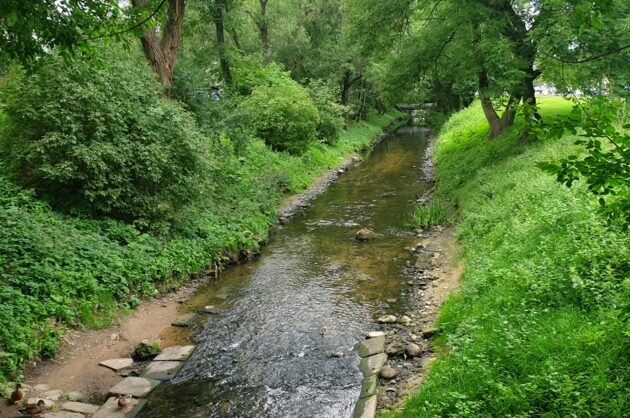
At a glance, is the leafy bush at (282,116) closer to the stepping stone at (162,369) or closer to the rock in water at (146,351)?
the rock in water at (146,351)

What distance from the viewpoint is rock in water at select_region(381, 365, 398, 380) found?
776cm

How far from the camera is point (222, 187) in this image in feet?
54.7

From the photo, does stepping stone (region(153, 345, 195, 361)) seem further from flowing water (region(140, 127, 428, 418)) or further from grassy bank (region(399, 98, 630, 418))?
grassy bank (region(399, 98, 630, 418))

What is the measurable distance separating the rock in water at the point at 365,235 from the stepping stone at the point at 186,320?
660 cm

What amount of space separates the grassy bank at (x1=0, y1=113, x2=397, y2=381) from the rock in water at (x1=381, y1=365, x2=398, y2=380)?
5.84 meters

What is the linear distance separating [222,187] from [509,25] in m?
12.3

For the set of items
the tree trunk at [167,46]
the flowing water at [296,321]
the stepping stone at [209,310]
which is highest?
the tree trunk at [167,46]

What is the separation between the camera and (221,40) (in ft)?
83.6

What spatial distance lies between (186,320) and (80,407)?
3306mm

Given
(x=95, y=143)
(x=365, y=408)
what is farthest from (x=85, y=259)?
(x=365, y=408)

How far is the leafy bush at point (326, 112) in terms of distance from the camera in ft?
105

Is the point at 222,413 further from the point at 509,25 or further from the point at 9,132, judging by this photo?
the point at 509,25

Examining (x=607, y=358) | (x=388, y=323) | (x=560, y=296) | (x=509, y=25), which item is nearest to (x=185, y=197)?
(x=388, y=323)

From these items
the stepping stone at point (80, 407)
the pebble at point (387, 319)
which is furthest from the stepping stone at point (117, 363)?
the pebble at point (387, 319)
